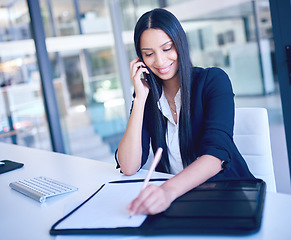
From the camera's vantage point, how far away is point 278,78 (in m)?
2.08

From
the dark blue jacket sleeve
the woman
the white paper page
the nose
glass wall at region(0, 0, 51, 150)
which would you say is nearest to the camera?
the white paper page

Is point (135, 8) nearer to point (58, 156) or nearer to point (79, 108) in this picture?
point (79, 108)

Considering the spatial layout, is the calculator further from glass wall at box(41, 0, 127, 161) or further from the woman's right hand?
glass wall at box(41, 0, 127, 161)

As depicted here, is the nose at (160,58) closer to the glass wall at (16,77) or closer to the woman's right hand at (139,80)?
the woman's right hand at (139,80)

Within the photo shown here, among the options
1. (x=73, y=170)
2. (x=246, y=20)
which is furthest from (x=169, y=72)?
(x=246, y=20)

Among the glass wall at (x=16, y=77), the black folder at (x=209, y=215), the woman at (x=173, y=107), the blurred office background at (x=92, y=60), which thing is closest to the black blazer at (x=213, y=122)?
the woman at (x=173, y=107)

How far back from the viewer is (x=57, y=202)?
1199 mm

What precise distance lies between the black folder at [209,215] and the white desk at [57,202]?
16 millimetres

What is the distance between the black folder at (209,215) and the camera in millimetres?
773

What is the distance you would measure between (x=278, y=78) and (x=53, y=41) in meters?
2.69

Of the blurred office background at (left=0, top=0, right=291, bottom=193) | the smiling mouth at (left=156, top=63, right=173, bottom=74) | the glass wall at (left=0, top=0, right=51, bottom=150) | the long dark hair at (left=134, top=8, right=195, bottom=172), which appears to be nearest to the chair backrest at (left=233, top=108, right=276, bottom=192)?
the long dark hair at (left=134, top=8, right=195, bottom=172)

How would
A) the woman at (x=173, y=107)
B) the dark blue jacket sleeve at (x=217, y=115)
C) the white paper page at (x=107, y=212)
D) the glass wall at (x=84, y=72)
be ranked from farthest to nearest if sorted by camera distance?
the glass wall at (x=84, y=72)
the woman at (x=173, y=107)
the dark blue jacket sleeve at (x=217, y=115)
the white paper page at (x=107, y=212)

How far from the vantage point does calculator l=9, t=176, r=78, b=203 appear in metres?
1.25

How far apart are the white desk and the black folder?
2cm
